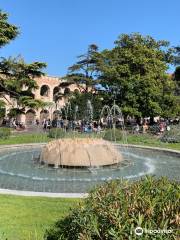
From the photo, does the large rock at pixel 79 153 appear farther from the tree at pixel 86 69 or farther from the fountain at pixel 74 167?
the tree at pixel 86 69

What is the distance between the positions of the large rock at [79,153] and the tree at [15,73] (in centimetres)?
1565

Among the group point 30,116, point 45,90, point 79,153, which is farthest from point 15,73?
point 45,90

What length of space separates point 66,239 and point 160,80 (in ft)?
123

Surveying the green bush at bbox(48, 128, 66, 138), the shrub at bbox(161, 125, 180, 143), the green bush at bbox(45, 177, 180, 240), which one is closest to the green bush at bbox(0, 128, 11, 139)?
the green bush at bbox(48, 128, 66, 138)

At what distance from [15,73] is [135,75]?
43.1 feet

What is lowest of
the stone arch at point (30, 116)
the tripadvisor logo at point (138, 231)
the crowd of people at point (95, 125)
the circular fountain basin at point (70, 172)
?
the circular fountain basin at point (70, 172)

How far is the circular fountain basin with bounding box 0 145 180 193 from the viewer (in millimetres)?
11156

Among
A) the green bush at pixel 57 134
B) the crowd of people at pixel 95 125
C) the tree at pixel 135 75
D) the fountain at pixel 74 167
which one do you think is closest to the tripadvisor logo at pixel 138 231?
the fountain at pixel 74 167

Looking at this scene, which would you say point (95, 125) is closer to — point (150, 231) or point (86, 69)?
point (86, 69)

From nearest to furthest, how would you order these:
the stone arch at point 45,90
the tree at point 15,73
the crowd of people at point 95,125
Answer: the tree at point 15,73 < the crowd of people at point 95,125 < the stone arch at point 45,90

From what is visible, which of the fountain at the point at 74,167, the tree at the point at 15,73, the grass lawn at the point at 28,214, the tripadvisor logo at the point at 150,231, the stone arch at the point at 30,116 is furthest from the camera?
the stone arch at the point at 30,116

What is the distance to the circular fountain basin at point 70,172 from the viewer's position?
11.2m

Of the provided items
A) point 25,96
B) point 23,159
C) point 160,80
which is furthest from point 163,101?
point 23,159

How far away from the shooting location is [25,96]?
30250 mm
